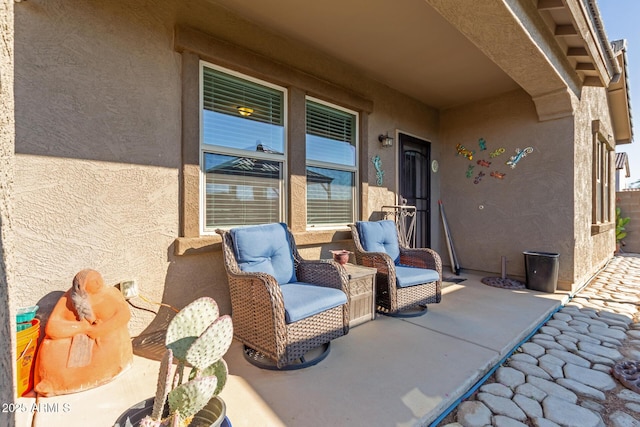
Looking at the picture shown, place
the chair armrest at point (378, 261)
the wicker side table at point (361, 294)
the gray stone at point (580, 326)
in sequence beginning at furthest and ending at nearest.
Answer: the chair armrest at point (378, 261), the gray stone at point (580, 326), the wicker side table at point (361, 294)

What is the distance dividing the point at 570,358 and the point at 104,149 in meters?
4.00

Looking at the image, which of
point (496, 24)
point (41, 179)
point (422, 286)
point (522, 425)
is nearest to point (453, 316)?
point (422, 286)

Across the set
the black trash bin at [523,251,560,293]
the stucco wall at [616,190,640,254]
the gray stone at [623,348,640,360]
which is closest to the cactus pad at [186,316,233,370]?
the gray stone at [623,348,640,360]

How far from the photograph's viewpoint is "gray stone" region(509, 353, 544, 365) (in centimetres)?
227

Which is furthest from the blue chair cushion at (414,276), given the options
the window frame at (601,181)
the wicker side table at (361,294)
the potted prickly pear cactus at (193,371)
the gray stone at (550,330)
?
the window frame at (601,181)

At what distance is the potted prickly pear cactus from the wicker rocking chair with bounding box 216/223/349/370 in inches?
29.3

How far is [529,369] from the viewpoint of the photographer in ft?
7.06

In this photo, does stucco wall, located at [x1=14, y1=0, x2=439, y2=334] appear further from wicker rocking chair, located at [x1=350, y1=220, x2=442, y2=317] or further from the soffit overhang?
the soffit overhang

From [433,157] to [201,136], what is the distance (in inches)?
168

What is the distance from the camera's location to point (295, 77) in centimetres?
332

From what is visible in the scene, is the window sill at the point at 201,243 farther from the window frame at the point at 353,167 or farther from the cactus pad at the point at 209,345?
the cactus pad at the point at 209,345

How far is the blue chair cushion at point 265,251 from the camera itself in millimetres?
2494

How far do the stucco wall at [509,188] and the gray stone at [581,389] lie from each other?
9.17 feet

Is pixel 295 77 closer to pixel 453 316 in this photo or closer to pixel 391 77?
pixel 391 77
